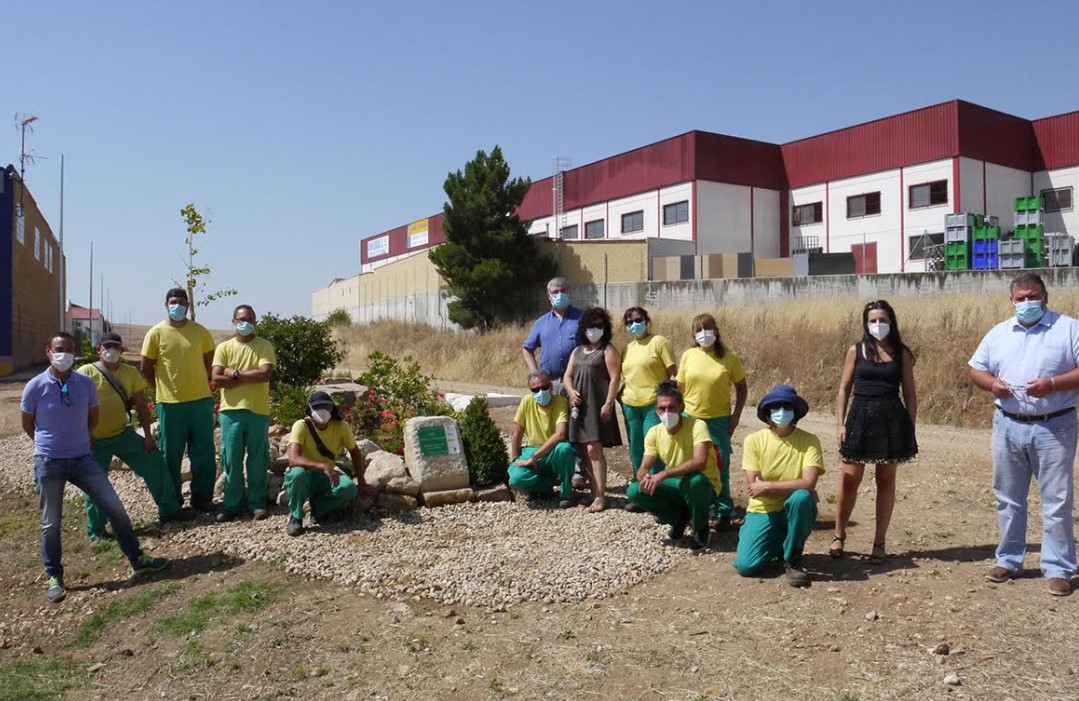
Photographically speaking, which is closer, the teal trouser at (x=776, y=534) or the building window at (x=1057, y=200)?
the teal trouser at (x=776, y=534)

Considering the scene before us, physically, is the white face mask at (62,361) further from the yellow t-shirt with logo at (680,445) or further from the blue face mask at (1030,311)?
the blue face mask at (1030,311)

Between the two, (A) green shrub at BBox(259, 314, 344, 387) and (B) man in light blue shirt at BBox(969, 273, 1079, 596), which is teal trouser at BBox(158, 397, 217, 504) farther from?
(B) man in light blue shirt at BBox(969, 273, 1079, 596)

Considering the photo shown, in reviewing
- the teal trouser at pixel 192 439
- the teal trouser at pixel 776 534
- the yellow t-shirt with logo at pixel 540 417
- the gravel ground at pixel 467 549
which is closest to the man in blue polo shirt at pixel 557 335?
the yellow t-shirt with logo at pixel 540 417

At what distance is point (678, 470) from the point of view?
5.86 metres

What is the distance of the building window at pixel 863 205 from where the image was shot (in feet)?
110

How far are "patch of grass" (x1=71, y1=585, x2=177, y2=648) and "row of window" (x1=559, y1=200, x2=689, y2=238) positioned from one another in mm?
32112

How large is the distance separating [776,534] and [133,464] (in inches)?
204

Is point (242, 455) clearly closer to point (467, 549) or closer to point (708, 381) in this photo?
point (467, 549)

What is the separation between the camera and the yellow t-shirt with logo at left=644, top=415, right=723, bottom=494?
5.99m

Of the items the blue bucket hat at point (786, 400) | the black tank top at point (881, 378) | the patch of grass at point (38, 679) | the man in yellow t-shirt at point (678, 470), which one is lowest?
the patch of grass at point (38, 679)

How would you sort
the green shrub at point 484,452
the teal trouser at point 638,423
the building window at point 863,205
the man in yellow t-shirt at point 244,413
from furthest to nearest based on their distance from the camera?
the building window at point 863,205
the green shrub at point 484,452
the man in yellow t-shirt at point 244,413
the teal trouser at point 638,423

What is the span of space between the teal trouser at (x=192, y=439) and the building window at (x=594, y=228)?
114ft

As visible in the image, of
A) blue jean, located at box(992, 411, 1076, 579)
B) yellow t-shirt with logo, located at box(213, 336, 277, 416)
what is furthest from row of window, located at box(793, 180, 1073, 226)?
yellow t-shirt with logo, located at box(213, 336, 277, 416)

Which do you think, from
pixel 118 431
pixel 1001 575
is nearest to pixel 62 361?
Result: pixel 118 431
